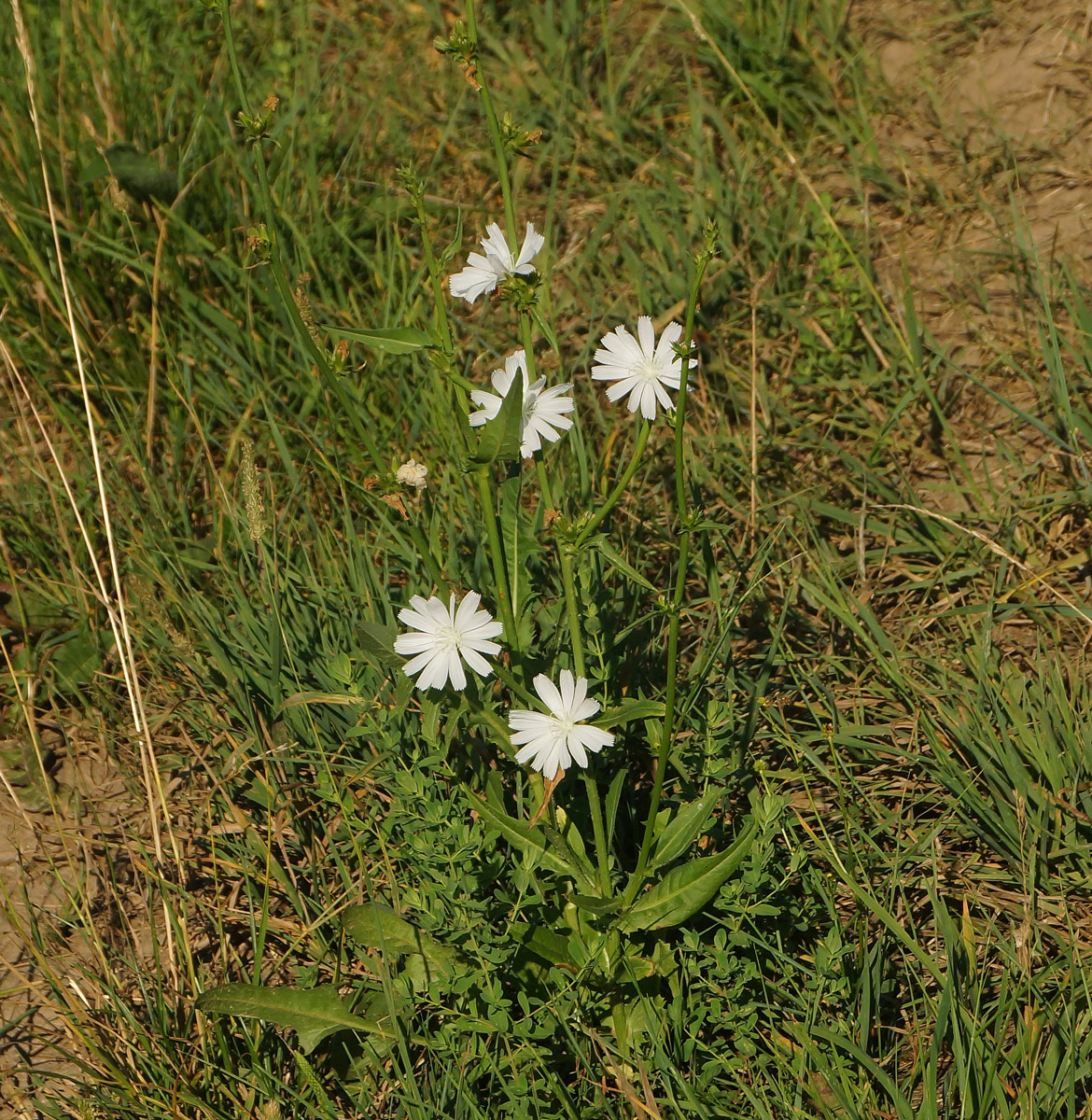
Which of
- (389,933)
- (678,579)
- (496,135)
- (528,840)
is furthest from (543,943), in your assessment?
(496,135)

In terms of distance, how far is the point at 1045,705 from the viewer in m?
2.11

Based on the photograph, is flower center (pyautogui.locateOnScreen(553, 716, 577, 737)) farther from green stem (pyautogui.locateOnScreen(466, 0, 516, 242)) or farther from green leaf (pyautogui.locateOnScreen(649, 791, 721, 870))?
green stem (pyautogui.locateOnScreen(466, 0, 516, 242))

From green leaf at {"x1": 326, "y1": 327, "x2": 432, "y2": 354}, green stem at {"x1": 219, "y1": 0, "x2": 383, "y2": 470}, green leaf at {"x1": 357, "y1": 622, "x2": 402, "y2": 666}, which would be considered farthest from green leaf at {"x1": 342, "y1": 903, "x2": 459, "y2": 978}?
green leaf at {"x1": 326, "y1": 327, "x2": 432, "y2": 354}

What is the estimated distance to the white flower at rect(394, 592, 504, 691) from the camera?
5.12 ft

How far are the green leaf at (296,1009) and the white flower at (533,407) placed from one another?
0.92 meters

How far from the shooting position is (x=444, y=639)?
1.60 metres

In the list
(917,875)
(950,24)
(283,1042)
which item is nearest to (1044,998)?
(917,875)

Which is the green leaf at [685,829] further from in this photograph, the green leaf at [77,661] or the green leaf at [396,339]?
the green leaf at [77,661]

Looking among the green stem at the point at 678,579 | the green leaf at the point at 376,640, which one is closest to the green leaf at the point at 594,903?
the green stem at the point at 678,579

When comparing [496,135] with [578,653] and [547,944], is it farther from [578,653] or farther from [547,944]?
[547,944]

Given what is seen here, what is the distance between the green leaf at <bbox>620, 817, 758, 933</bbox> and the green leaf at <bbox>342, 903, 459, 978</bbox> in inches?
12.7

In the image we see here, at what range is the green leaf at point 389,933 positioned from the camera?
1866 mm

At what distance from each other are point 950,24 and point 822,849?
260 cm

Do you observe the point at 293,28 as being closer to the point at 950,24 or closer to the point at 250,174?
the point at 250,174
